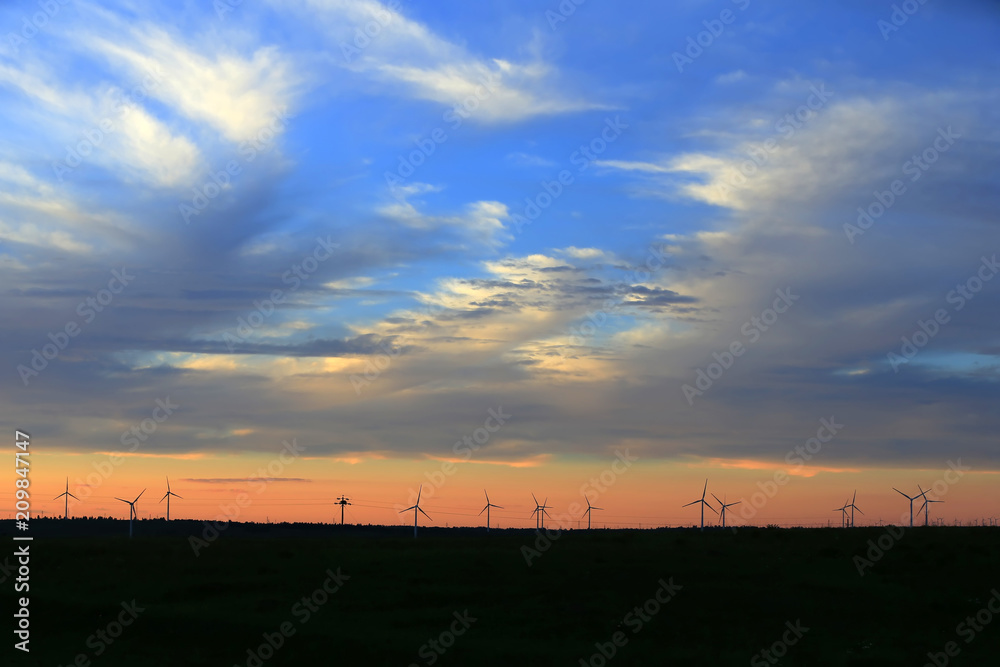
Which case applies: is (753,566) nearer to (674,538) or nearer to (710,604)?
(710,604)

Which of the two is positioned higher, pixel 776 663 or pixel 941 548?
pixel 941 548

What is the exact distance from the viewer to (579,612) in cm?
5909

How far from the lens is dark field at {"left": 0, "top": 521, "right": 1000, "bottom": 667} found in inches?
2030

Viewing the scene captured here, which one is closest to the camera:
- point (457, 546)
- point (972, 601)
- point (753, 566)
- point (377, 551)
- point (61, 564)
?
point (972, 601)

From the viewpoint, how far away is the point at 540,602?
6262 centimetres

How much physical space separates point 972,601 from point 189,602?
5061 cm

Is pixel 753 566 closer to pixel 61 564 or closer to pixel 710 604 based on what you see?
pixel 710 604

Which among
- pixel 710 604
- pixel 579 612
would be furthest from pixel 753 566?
pixel 579 612

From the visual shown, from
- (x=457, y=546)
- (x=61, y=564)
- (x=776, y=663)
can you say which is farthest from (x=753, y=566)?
(x=61, y=564)

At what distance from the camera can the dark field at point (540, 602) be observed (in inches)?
2030

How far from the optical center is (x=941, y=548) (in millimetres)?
74250

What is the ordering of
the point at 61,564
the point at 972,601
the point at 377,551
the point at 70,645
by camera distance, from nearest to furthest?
the point at 70,645
the point at 972,601
the point at 61,564
the point at 377,551

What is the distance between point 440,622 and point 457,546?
35362mm

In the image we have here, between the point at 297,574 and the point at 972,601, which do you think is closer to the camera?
the point at 972,601
